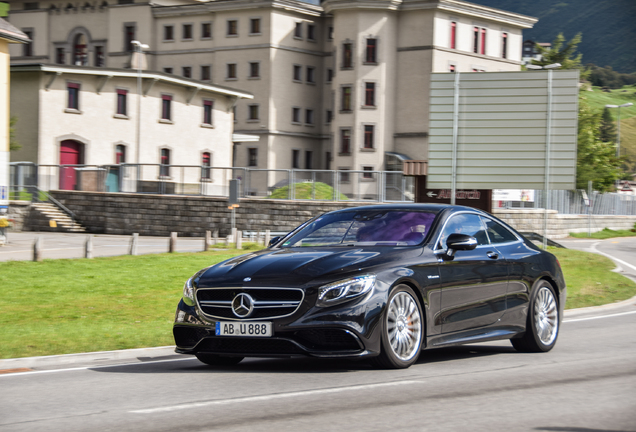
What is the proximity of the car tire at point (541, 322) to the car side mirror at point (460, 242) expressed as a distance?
149cm

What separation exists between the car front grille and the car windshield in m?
1.12

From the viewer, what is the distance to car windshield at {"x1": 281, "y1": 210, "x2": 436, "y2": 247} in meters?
8.55

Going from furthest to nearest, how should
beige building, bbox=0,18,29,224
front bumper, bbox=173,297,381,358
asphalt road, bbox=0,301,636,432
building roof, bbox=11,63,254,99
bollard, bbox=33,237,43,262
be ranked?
building roof, bbox=11,63,254,99 → beige building, bbox=0,18,29,224 → bollard, bbox=33,237,43,262 → front bumper, bbox=173,297,381,358 → asphalt road, bbox=0,301,636,432

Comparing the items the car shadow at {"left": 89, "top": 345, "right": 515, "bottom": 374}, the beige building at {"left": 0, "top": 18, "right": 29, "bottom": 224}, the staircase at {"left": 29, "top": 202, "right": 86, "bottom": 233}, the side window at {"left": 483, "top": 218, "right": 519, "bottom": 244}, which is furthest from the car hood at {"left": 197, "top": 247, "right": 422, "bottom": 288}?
the staircase at {"left": 29, "top": 202, "right": 86, "bottom": 233}

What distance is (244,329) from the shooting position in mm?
7562

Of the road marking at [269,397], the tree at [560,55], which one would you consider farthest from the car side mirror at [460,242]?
the tree at [560,55]

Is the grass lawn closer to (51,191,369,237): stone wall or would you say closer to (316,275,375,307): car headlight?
(316,275,375,307): car headlight

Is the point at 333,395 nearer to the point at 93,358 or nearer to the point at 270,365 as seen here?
the point at 270,365

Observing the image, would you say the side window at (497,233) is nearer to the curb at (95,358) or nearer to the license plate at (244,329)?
the license plate at (244,329)

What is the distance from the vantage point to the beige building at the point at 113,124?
4384cm

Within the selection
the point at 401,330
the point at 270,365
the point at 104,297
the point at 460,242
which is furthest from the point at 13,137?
the point at 401,330

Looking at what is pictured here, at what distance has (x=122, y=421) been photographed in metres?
5.88

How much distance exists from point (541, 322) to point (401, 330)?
2.55 m

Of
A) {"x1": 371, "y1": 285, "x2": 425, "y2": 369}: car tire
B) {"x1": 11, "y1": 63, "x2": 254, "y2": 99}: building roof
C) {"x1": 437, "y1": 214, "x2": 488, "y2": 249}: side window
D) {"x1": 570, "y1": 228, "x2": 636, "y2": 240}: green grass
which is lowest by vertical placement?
{"x1": 570, "y1": 228, "x2": 636, "y2": 240}: green grass
